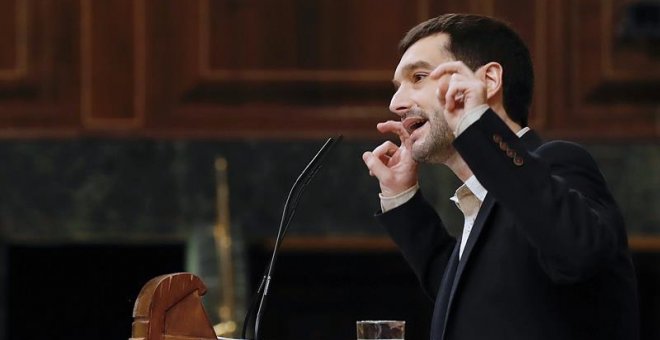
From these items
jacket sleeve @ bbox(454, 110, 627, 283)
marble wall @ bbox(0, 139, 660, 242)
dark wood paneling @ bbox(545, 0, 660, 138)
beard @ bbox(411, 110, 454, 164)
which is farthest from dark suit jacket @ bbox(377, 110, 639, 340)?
dark wood paneling @ bbox(545, 0, 660, 138)

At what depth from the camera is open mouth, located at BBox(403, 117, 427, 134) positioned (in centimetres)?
221

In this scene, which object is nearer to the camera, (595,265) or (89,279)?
(595,265)

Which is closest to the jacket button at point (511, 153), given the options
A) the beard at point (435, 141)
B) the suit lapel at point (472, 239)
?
the suit lapel at point (472, 239)

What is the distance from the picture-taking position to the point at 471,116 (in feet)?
6.33

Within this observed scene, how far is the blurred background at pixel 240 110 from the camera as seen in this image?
15.6ft

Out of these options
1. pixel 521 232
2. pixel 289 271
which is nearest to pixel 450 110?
pixel 521 232

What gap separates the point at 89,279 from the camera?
520cm

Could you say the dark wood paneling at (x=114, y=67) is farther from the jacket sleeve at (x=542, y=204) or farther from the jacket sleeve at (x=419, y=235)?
the jacket sleeve at (x=542, y=204)

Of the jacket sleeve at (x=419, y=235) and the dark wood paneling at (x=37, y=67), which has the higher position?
the dark wood paneling at (x=37, y=67)

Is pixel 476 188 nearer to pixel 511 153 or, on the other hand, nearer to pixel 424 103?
pixel 424 103

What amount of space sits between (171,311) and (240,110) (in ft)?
9.56

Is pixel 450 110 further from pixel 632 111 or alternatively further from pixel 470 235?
pixel 632 111

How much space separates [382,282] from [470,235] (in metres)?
3.05

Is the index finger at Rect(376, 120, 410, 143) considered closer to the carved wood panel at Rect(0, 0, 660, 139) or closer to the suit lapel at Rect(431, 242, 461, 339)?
the suit lapel at Rect(431, 242, 461, 339)
